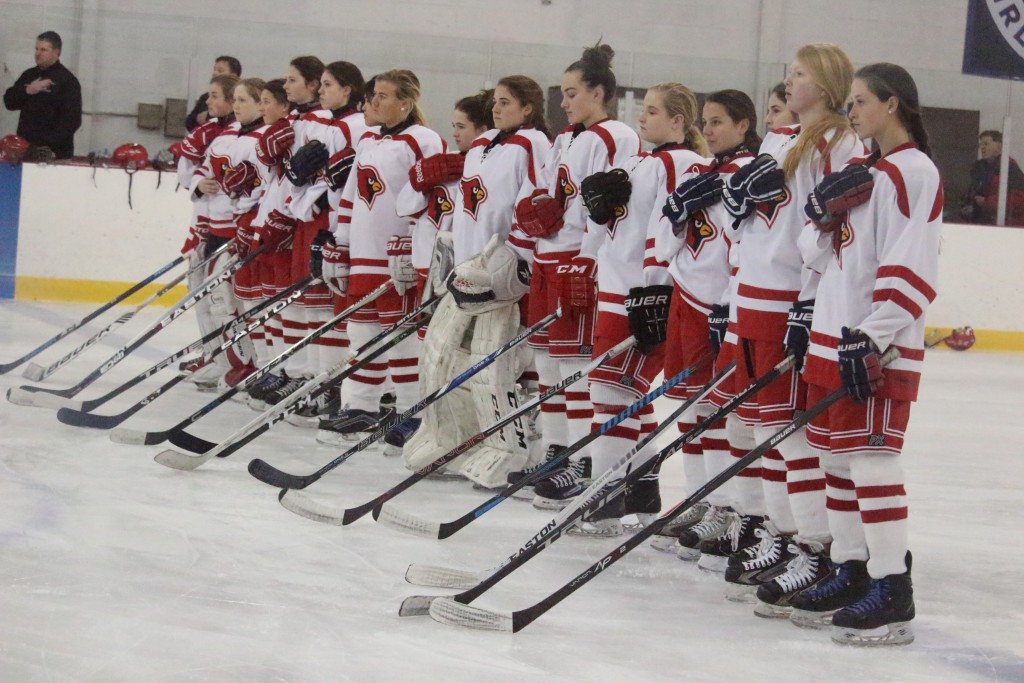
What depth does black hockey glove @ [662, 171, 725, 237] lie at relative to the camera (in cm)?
295

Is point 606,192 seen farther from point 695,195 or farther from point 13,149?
point 13,149

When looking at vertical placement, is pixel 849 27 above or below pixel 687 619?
above

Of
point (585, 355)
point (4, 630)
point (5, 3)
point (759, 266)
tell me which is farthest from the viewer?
point (5, 3)

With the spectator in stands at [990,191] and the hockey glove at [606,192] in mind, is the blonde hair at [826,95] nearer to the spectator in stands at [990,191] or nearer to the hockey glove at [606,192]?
the hockey glove at [606,192]

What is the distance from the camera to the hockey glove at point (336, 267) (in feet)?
15.0

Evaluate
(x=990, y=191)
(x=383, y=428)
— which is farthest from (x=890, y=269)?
(x=990, y=191)

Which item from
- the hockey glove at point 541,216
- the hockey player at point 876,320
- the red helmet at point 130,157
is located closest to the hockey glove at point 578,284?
the hockey glove at point 541,216

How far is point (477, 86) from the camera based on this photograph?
9.31 m

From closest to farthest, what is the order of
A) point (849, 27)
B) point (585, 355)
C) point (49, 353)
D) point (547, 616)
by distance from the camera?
point (547, 616) → point (585, 355) → point (49, 353) → point (849, 27)

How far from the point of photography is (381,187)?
4410 mm

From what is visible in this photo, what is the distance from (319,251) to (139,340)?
0.82m

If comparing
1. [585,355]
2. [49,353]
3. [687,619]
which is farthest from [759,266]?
[49,353]

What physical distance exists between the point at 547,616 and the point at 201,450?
Result: 170cm

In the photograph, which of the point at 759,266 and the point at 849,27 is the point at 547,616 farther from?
the point at 849,27
